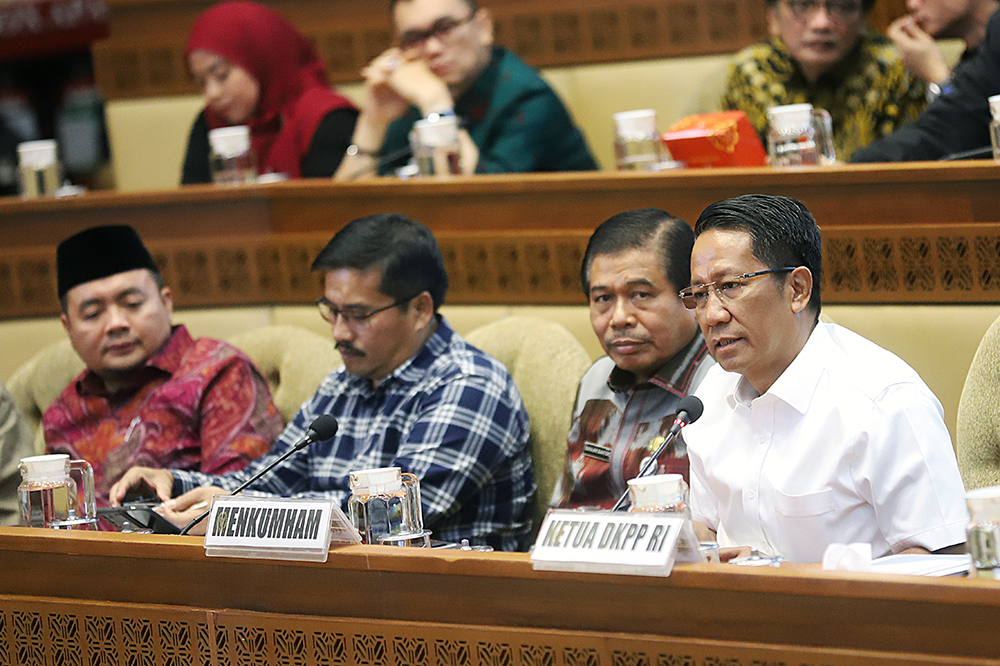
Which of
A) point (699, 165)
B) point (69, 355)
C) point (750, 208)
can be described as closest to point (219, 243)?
point (69, 355)

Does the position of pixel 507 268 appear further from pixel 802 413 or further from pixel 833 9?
pixel 802 413

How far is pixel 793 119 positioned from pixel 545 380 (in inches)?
28.6

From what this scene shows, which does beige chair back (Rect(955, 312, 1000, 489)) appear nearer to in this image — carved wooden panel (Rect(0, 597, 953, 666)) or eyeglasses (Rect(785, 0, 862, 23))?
carved wooden panel (Rect(0, 597, 953, 666))

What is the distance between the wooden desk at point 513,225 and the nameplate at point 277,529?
1163 mm

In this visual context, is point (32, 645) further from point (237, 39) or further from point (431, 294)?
point (237, 39)

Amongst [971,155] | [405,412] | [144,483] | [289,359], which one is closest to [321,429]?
[405,412]

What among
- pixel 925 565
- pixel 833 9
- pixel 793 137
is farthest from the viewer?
pixel 833 9

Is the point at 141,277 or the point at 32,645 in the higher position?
the point at 141,277

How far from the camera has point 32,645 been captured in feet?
5.91

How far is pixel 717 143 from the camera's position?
2.60 m

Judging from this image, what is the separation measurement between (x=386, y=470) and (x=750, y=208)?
2.02 feet

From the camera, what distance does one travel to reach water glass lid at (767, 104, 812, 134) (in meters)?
2.59

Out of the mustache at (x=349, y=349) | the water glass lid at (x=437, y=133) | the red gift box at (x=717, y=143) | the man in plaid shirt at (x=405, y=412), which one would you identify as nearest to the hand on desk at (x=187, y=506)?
the man in plaid shirt at (x=405, y=412)

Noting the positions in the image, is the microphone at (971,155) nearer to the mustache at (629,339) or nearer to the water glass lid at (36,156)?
the mustache at (629,339)
